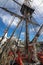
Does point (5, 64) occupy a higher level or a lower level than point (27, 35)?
higher

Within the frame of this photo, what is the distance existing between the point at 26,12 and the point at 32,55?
1292 centimetres

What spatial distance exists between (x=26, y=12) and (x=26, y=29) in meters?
4.62

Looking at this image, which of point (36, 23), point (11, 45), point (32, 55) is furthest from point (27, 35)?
point (11, 45)

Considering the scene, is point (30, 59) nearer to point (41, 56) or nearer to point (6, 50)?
point (41, 56)

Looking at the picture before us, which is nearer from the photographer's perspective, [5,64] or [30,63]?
[5,64]

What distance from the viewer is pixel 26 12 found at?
101 feet

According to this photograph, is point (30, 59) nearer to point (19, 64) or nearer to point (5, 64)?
point (19, 64)

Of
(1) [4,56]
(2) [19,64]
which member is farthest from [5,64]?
(2) [19,64]

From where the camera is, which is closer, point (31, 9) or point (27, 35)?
point (27, 35)

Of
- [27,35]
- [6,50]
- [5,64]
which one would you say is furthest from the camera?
[27,35]

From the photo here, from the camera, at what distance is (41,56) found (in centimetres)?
1967

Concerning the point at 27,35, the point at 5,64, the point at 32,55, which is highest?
the point at 5,64

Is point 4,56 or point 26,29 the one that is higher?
point 4,56

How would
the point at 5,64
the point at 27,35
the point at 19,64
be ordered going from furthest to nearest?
the point at 27,35 → the point at 19,64 → the point at 5,64
